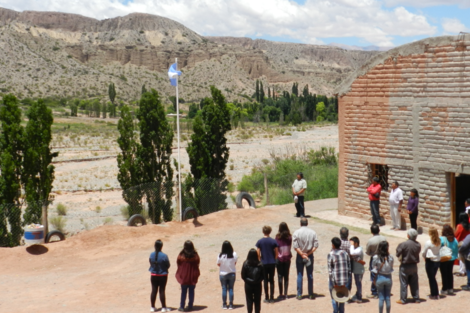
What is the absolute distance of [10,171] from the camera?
18.0 metres

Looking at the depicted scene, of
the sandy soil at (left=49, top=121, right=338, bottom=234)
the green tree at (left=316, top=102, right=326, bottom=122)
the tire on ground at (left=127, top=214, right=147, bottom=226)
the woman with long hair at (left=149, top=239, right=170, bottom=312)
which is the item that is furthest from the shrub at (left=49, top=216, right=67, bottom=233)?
the green tree at (left=316, top=102, right=326, bottom=122)

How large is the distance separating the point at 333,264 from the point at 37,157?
41.6 feet

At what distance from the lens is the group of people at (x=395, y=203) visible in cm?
1523

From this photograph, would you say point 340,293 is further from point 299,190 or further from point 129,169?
point 129,169

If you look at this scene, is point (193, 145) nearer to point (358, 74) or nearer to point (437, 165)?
point (358, 74)

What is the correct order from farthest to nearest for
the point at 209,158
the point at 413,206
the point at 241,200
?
the point at 209,158 → the point at 241,200 → the point at 413,206

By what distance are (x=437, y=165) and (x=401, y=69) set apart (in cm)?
300

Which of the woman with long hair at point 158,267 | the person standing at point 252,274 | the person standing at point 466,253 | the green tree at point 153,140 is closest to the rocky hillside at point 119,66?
the green tree at point 153,140

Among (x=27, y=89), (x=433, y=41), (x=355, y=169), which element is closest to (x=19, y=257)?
(x=355, y=169)

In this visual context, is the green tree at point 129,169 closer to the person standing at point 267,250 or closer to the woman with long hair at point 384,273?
the person standing at point 267,250

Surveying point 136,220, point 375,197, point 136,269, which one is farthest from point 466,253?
point 136,220

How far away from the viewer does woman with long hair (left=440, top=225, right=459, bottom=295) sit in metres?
10.5

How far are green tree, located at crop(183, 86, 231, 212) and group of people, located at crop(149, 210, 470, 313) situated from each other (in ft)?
32.3

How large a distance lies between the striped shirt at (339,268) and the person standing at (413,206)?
6.59 metres
